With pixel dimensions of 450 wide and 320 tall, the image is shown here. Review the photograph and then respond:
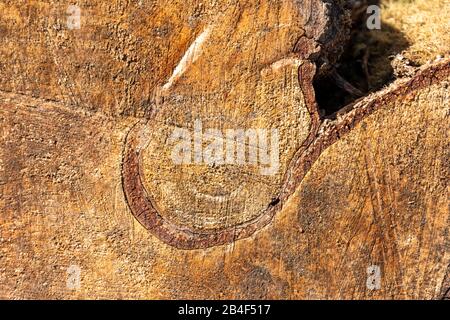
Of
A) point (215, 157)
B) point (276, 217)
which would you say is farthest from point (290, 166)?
point (215, 157)

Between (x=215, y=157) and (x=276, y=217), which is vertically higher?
(x=215, y=157)

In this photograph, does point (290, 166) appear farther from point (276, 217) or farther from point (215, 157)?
point (215, 157)

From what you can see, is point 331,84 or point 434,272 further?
point 331,84

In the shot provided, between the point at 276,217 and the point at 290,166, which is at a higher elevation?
the point at 290,166
